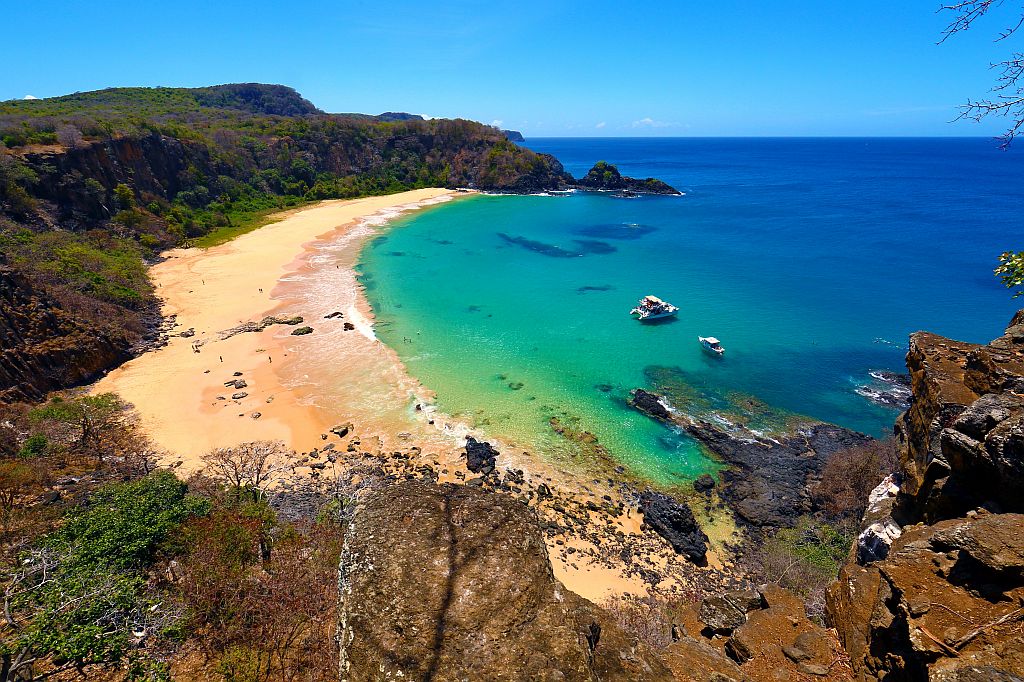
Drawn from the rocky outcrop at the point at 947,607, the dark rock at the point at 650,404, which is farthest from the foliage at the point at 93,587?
the dark rock at the point at 650,404

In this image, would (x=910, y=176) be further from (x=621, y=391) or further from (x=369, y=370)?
(x=369, y=370)

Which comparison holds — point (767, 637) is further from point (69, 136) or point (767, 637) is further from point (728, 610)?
point (69, 136)

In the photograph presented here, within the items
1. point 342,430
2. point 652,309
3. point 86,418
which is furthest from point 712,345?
point 86,418

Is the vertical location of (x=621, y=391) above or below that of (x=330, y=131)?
below

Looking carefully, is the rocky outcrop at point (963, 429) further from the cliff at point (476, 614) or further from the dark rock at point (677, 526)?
the dark rock at point (677, 526)

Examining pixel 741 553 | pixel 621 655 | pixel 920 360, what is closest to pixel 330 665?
pixel 621 655
